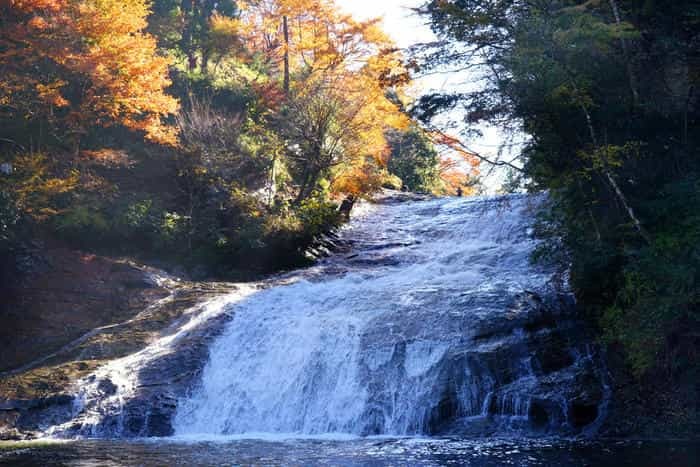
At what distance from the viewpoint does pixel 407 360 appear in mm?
14992

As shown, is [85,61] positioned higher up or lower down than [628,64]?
higher up

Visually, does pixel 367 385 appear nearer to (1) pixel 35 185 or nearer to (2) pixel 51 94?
(1) pixel 35 185

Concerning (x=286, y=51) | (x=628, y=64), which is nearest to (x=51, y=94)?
(x=286, y=51)

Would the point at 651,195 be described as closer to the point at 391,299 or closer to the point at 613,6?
the point at 613,6

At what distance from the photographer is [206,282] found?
22.4m

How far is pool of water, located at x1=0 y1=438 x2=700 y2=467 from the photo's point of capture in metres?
10.4

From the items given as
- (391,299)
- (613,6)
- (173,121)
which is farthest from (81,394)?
(173,121)

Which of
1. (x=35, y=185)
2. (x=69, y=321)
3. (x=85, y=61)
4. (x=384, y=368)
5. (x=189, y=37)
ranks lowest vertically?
(x=384, y=368)

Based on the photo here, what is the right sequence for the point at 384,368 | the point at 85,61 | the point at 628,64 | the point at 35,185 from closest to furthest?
the point at 384,368
the point at 628,64
the point at 35,185
the point at 85,61

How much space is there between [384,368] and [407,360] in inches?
18.2

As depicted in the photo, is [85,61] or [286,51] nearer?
[85,61]

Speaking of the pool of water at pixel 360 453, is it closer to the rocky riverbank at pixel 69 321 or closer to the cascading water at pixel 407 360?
the cascading water at pixel 407 360

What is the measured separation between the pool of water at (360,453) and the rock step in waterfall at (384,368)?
1054 mm

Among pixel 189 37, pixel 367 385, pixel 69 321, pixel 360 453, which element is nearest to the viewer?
pixel 360 453
